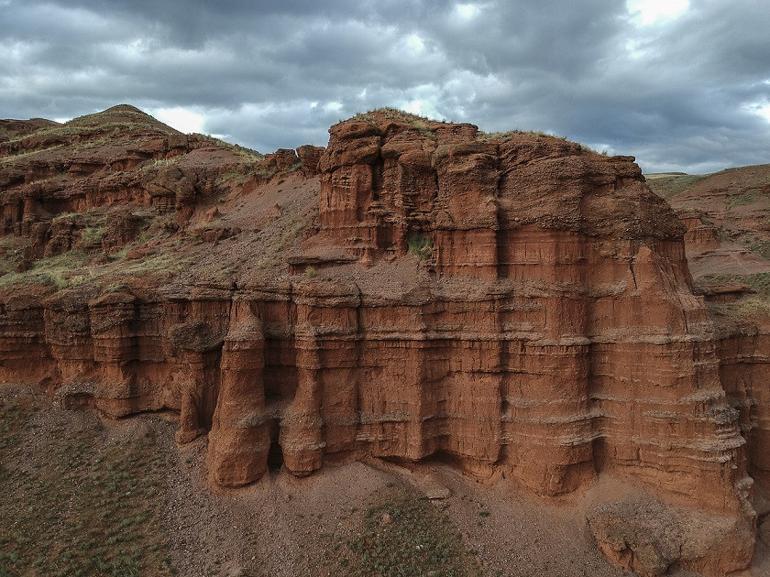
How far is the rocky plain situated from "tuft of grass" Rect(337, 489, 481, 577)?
3.1 inches

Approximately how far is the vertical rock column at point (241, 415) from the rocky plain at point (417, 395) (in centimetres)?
9

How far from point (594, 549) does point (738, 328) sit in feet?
36.6

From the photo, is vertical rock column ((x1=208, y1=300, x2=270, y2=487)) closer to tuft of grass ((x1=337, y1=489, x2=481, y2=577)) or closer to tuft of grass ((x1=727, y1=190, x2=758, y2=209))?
tuft of grass ((x1=337, y1=489, x2=481, y2=577))

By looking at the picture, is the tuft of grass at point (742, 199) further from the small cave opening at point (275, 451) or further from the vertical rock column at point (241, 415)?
the vertical rock column at point (241, 415)

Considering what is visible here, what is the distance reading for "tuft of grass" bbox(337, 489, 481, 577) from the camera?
16.2 meters

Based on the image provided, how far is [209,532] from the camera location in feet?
57.0

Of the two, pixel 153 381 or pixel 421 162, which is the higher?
pixel 421 162

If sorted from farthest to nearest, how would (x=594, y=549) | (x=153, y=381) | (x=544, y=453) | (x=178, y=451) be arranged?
(x=153, y=381)
(x=178, y=451)
(x=544, y=453)
(x=594, y=549)

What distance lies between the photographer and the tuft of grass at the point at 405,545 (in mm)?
16156

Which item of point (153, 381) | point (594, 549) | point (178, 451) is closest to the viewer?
point (594, 549)

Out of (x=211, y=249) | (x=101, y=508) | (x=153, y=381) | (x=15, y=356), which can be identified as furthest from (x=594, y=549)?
(x=15, y=356)

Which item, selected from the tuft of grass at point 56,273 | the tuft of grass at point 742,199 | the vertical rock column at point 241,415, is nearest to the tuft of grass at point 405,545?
the vertical rock column at point 241,415

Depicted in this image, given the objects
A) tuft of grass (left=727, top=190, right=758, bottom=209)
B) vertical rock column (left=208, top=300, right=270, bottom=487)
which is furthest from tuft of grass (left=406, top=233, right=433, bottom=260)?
tuft of grass (left=727, top=190, right=758, bottom=209)

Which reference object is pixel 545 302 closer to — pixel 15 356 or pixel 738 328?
pixel 738 328
